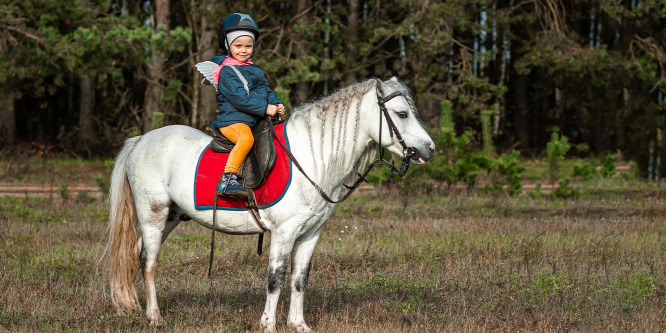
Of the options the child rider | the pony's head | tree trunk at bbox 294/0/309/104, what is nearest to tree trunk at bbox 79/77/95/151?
tree trunk at bbox 294/0/309/104

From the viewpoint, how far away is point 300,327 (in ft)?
19.5

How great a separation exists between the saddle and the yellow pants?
77mm

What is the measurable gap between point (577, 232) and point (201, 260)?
529cm

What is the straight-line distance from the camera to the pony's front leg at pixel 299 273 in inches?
233

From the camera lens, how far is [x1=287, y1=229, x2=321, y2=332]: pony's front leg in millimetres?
5926

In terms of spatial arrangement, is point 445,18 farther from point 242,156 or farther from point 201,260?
point 242,156

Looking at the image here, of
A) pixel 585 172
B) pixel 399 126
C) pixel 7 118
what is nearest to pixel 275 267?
pixel 399 126

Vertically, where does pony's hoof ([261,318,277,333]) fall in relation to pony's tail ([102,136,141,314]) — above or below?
below

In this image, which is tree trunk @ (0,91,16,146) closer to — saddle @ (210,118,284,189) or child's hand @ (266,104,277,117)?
saddle @ (210,118,284,189)

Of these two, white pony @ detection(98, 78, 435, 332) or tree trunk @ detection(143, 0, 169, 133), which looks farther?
tree trunk @ detection(143, 0, 169, 133)

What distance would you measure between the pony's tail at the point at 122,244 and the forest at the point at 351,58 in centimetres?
890

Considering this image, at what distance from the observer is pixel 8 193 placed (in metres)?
14.8

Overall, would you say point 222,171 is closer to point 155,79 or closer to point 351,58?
point 351,58

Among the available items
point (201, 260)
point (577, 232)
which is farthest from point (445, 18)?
point (201, 260)
